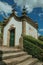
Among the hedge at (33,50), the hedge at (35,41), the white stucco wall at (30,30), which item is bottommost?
the hedge at (33,50)

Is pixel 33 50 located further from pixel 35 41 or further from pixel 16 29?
pixel 16 29

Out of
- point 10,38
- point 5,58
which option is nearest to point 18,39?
point 10,38

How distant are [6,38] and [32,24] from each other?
393cm

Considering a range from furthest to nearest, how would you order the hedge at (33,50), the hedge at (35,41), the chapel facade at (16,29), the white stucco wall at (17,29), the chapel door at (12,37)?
the chapel door at (12,37) < the white stucco wall at (17,29) < the chapel facade at (16,29) < the hedge at (35,41) < the hedge at (33,50)

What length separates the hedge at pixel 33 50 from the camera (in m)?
13.7

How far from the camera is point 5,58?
10117 mm

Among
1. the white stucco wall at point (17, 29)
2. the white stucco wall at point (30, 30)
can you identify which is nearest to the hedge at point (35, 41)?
the white stucco wall at point (17, 29)

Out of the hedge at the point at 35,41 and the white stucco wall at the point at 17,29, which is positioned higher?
the white stucco wall at the point at 17,29

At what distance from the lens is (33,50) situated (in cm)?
1426

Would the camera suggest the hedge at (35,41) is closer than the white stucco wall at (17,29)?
Yes

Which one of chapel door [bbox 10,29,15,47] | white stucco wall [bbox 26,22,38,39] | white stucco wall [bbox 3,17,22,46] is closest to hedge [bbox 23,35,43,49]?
white stucco wall [bbox 3,17,22,46]

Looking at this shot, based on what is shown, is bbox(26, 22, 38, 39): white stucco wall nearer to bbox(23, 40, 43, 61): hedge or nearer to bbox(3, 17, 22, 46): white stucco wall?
bbox(3, 17, 22, 46): white stucco wall

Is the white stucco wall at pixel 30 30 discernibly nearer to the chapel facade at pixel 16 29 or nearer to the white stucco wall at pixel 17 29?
the chapel facade at pixel 16 29

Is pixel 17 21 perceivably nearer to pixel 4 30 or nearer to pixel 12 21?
pixel 12 21
